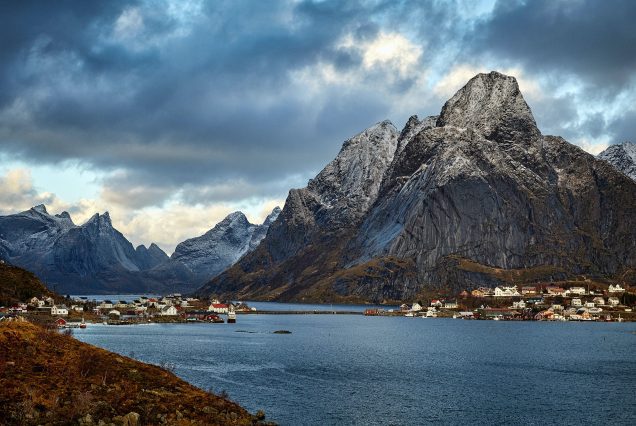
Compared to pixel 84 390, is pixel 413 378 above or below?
below

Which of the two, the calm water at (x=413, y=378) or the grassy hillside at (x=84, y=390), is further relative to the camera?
the calm water at (x=413, y=378)

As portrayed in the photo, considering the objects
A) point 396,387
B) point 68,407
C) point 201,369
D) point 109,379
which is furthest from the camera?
point 201,369

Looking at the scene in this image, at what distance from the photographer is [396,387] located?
371 ft

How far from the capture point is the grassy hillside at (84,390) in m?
64.8

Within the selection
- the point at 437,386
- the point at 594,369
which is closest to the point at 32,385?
the point at 437,386

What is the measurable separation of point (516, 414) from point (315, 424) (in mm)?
26464

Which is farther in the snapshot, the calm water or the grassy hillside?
the calm water

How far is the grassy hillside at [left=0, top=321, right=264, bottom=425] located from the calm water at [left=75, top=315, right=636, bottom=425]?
13.2 m

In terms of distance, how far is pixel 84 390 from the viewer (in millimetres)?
72375

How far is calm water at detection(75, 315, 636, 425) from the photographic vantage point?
92088mm

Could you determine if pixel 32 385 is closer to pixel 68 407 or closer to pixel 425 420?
pixel 68 407

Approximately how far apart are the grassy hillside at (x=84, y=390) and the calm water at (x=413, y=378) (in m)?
13.2

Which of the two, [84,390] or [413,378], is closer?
[84,390]

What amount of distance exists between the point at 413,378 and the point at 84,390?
212 ft
